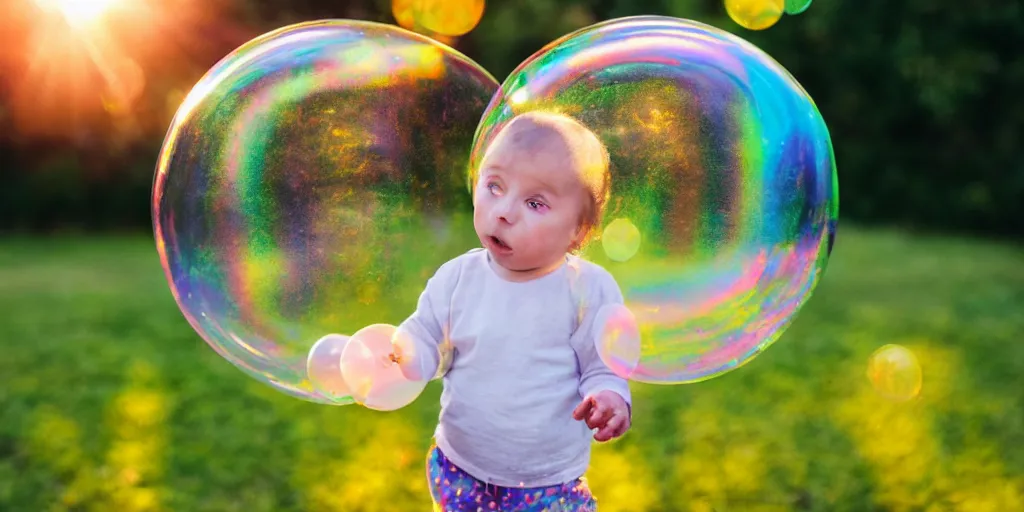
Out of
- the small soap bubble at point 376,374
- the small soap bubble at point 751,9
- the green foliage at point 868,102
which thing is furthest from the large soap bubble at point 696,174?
the green foliage at point 868,102

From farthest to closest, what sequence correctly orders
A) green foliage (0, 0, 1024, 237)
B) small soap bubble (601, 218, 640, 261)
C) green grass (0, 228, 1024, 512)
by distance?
1. green foliage (0, 0, 1024, 237)
2. green grass (0, 228, 1024, 512)
3. small soap bubble (601, 218, 640, 261)

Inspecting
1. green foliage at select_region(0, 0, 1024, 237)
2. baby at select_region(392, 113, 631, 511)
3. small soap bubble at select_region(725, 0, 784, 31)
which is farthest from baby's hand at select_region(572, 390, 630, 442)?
green foliage at select_region(0, 0, 1024, 237)

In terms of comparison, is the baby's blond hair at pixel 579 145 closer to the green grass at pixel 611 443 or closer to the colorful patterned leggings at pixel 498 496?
the colorful patterned leggings at pixel 498 496

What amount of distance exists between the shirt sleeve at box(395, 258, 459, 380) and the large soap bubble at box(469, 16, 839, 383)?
29 centimetres

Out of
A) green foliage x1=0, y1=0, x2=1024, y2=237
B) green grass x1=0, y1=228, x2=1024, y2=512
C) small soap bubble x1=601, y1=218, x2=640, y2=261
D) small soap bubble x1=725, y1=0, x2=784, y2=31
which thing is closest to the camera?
small soap bubble x1=601, y1=218, x2=640, y2=261

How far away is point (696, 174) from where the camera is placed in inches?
84.1

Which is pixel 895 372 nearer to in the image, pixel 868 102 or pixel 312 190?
pixel 312 190

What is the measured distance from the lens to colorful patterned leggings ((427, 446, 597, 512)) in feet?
6.32

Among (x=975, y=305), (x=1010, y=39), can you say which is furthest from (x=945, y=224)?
(x=975, y=305)

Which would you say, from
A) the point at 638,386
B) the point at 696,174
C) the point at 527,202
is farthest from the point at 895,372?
the point at 527,202

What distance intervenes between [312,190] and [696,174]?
84 centimetres

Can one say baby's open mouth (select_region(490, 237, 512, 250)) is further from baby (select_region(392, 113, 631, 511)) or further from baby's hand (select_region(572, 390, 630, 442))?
baby's hand (select_region(572, 390, 630, 442))

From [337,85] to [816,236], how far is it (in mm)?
1137

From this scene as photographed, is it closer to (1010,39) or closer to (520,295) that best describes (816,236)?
(520,295)
